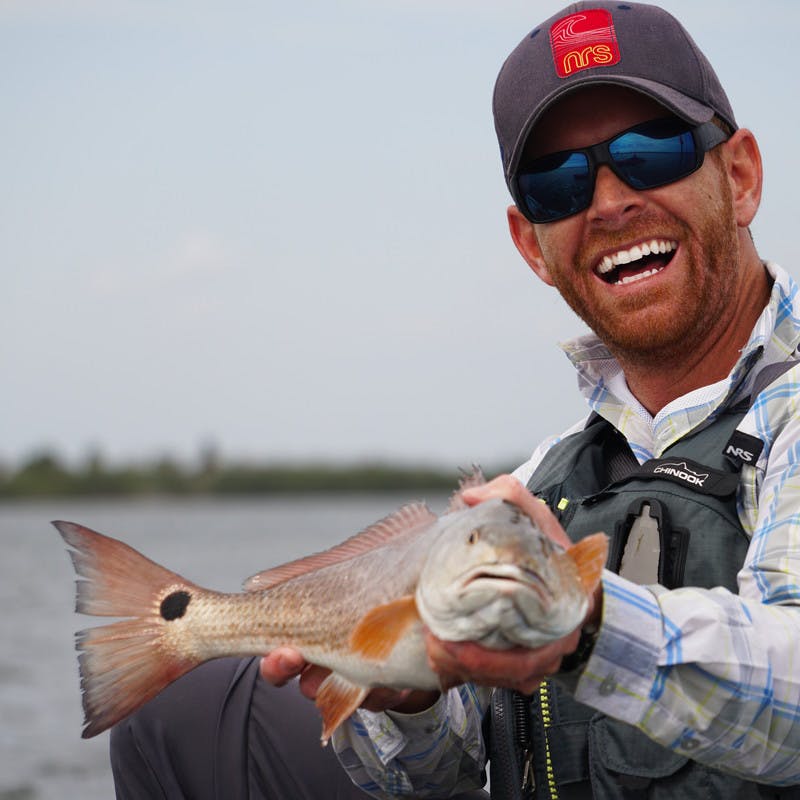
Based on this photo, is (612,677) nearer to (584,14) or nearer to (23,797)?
(584,14)

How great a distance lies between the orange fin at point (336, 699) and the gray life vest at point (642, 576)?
0.57 meters

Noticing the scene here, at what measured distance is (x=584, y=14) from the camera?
13.8 ft

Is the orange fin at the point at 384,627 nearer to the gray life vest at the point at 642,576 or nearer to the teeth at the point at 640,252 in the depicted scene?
the gray life vest at the point at 642,576

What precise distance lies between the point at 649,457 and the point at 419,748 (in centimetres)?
128

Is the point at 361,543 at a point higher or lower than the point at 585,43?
lower

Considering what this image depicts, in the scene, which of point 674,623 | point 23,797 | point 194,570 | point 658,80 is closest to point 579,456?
point 658,80

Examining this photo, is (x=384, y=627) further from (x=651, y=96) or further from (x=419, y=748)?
(x=651, y=96)

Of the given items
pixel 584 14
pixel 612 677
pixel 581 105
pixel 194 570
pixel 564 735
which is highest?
pixel 584 14

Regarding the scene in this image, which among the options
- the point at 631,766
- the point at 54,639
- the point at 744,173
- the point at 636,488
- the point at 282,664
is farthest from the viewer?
the point at 54,639

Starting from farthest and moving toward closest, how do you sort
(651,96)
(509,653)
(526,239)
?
(526,239), (651,96), (509,653)

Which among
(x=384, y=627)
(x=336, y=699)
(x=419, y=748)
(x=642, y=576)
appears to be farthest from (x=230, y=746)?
(x=384, y=627)

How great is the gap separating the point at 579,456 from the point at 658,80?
4.34ft

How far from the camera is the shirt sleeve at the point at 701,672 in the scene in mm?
2729

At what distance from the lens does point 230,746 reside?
443 centimetres
